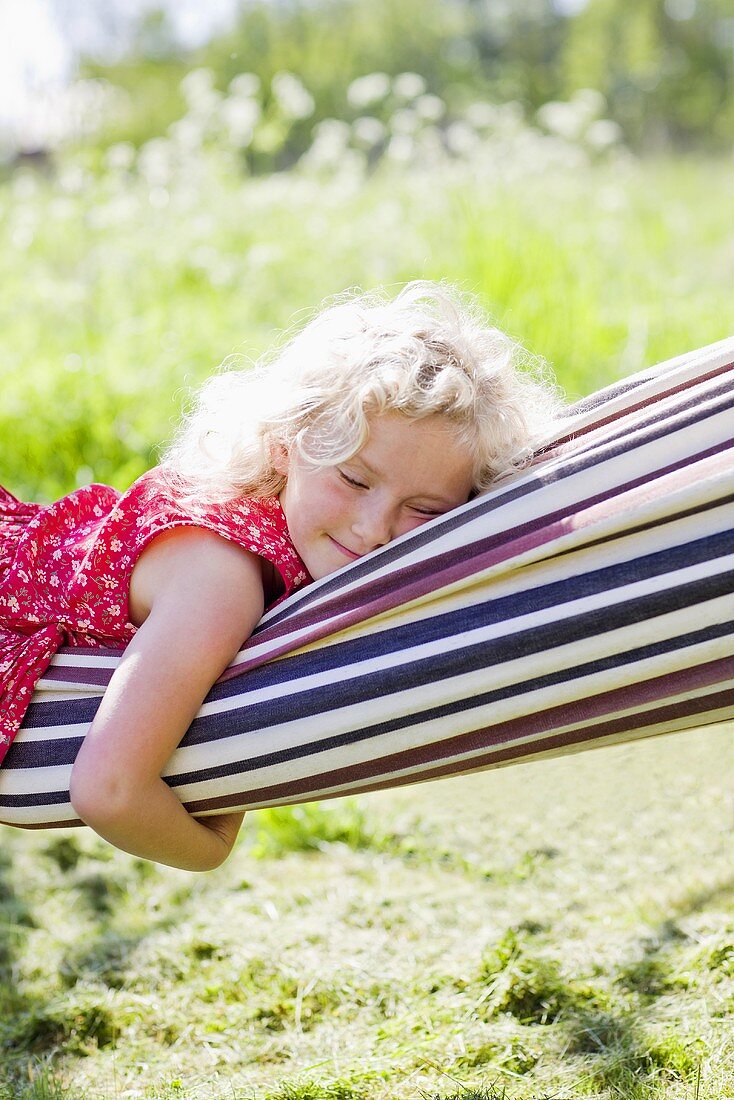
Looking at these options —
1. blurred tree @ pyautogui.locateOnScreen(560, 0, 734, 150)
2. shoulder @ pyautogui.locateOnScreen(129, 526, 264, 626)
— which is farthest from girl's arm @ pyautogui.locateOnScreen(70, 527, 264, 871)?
blurred tree @ pyautogui.locateOnScreen(560, 0, 734, 150)

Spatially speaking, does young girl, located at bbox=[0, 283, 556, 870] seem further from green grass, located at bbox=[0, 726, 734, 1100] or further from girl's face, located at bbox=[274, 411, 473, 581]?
green grass, located at bbox=[0, 726, 734, 1100]

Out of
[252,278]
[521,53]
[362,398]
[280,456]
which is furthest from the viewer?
[521,53]

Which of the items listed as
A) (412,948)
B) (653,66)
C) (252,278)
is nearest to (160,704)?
(412,948)

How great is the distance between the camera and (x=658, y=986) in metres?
2.12

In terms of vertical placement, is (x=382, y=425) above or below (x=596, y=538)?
above

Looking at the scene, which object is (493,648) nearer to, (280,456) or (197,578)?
(197,578)

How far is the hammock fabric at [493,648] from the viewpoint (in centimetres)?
140

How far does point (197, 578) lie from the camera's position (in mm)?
1526

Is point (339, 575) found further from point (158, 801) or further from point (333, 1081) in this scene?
point (333, 1081)

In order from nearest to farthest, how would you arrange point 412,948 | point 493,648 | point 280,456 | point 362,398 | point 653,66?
point 493,648
point 362,398
point 280,456
point 412,948
point 653,66

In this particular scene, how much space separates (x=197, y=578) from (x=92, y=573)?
223mm

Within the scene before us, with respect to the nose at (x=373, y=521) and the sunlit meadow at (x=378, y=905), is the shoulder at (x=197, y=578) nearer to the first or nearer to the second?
the nose at (x=373, y=521)

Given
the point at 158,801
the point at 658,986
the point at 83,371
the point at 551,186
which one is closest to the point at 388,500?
the point at 158,801

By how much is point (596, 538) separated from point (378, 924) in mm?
1360
